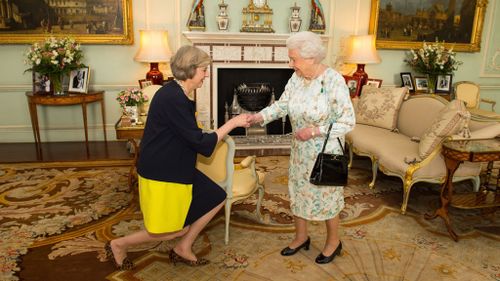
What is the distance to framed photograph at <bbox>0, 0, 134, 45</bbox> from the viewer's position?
210 inches

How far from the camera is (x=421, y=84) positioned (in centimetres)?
645

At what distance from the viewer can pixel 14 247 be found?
294 centimetres

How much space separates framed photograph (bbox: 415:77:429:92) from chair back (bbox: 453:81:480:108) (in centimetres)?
54

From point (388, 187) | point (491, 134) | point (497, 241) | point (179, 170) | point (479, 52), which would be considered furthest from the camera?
point (479, 52)

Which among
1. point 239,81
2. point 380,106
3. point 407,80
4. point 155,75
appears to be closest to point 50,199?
point 155,75

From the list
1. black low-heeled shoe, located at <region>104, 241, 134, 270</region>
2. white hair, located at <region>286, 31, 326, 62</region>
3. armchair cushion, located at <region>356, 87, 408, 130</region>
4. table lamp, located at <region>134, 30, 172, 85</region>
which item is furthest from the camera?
table lamp, located at <region>134, 30, 172, 85</region>

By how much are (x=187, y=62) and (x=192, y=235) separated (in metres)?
1.16

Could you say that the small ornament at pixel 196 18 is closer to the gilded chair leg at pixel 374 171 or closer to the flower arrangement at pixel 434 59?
the gilded chair leg at pixel 374 171

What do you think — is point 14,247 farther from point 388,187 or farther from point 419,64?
point 419,64

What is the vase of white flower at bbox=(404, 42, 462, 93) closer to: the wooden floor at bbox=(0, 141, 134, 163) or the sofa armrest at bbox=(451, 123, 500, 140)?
the sofa armrest at bbox=(451, 123, 500, 140)

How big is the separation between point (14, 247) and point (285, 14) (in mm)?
Answer: 4591

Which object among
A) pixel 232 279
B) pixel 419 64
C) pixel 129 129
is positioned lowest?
pixel 232 279

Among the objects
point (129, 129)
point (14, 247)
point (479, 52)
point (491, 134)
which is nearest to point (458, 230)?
point (491, 134)

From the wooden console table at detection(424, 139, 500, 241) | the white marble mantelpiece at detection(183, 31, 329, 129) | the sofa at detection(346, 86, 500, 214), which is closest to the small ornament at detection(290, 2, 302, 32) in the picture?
the white marble mantelpiece at detection(183, 31, 329, 129)
